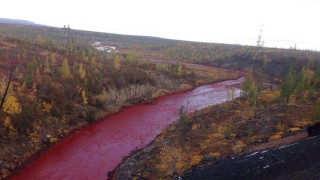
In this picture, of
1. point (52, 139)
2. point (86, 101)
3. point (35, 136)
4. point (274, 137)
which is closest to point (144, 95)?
point (86, 101)

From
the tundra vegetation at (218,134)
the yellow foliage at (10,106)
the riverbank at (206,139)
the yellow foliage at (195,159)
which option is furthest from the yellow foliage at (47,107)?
the yellow foliage at (195,159)

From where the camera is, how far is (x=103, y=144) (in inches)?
1061

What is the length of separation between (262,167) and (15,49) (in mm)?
52665

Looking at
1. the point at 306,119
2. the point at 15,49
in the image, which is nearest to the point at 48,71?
the point at 15,49

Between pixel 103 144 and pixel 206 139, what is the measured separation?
10.7 metres

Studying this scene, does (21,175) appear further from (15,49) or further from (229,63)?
(229,63)

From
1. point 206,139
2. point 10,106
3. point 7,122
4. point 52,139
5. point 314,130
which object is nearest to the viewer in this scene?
point 314,130

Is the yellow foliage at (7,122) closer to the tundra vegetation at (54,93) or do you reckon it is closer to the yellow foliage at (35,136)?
the tundra vegetation at (54,93)

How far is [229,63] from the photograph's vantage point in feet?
310

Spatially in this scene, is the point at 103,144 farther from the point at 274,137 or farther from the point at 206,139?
the point at 274,137

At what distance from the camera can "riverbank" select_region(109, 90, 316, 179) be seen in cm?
1947

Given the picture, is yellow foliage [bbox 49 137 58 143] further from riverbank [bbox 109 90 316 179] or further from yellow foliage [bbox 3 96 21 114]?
riverbank [bbox 109 90 316 179]

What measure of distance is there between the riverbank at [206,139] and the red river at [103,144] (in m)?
1.72

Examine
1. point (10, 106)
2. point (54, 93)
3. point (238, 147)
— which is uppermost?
point (54, 93)
